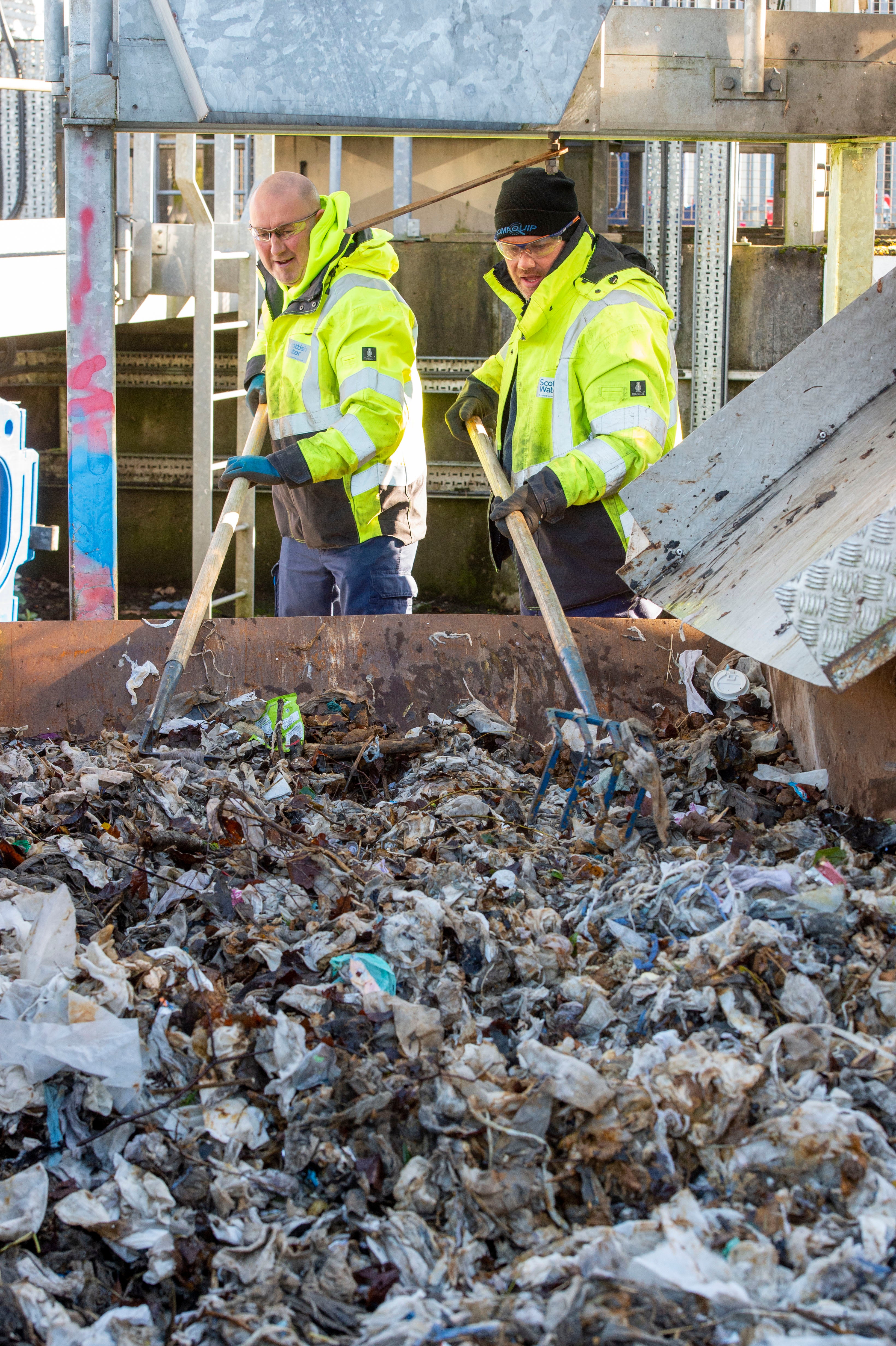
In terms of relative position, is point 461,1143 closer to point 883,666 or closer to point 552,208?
point 883,666

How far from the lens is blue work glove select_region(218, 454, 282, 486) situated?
3.61 m

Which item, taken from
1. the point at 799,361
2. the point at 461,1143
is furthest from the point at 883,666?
the point at 461,1143

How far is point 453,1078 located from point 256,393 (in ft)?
9.88

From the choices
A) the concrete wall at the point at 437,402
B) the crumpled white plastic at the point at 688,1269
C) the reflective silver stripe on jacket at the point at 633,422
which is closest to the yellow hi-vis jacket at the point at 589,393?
the reflective silver stripe on jacket at the point at 633,422

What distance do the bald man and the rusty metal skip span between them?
1.12 feet

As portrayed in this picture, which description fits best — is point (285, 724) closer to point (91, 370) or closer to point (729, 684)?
point (729, 684)

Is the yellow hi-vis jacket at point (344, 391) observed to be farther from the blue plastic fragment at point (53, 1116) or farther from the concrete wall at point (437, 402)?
the concrete wall at point (437, 402)

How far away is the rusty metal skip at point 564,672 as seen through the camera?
2.68 m

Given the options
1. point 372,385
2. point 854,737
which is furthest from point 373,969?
point 372,385

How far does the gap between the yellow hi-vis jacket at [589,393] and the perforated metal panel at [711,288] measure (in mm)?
4725

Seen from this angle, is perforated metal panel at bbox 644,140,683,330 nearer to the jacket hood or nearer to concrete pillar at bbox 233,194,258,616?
concrete pillar at bbox 233,194,258,616

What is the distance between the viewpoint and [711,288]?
8.22 m

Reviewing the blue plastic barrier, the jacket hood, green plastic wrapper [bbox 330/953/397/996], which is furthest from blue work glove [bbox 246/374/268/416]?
green plastic wrapper [bbox 330/953/397/996]

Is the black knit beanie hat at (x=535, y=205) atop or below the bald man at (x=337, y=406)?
atop
